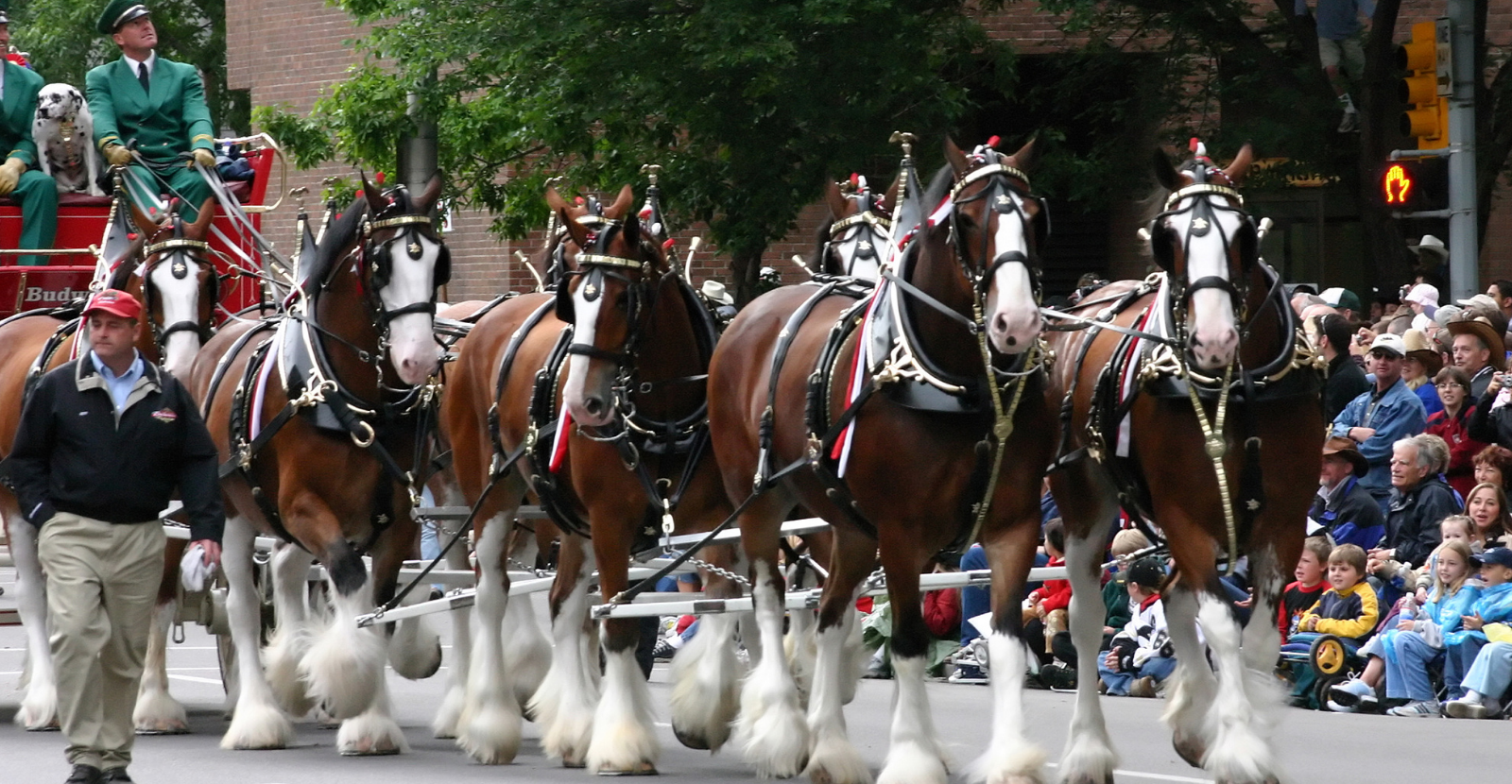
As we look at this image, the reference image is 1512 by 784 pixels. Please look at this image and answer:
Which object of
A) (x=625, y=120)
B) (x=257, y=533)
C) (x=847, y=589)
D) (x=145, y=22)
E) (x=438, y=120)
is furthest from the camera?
(x=438, y=120)

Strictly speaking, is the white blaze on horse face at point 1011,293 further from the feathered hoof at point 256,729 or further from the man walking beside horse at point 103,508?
the feathered hoof at point 256,729

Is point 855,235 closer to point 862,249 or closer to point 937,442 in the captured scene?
point 862,249

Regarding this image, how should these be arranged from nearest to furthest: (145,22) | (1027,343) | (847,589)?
(1027,343) → (847,589) → (145,22)

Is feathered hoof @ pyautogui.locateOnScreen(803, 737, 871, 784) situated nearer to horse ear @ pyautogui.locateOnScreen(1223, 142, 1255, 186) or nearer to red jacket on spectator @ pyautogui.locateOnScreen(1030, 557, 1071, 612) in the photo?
horse ear @ pyautogui.locateOnScreen(1223, 142, 1255, 186)

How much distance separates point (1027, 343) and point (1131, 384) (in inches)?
31.0

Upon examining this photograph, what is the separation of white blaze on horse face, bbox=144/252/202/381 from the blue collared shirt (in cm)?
201

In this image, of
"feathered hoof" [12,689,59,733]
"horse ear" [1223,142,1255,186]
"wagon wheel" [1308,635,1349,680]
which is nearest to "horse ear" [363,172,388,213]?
"feathered hoof" [12,689,59,733]

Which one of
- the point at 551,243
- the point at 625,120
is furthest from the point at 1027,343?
the point at 625,120

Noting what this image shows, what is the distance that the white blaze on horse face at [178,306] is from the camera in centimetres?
1041

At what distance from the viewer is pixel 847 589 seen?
28.8 feet

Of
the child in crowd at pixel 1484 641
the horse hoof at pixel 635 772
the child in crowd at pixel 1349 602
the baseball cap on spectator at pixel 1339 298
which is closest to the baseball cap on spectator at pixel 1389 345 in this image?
the child in crowd at pixel 1349 602

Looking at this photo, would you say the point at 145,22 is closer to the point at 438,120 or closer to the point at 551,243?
the point at 551,243

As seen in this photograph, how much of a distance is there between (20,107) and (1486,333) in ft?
28.6

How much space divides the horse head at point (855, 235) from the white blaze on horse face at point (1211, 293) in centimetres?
261
